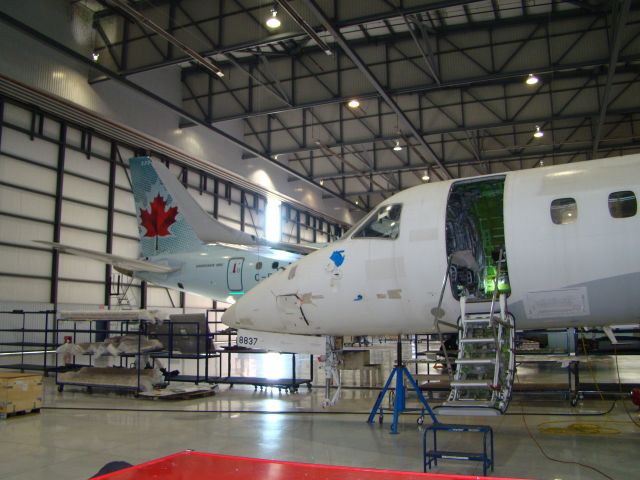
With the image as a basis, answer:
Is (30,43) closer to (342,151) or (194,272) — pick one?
(194,272)

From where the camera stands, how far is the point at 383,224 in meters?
9.49

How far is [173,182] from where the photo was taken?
22781 millimetres

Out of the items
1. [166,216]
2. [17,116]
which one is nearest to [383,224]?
[166,216]

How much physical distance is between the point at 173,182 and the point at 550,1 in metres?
18.4

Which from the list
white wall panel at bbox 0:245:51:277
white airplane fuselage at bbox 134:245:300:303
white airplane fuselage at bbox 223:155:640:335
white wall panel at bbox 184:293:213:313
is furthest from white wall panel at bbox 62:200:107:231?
white airplane fuselage at bbox 223:155:640:335

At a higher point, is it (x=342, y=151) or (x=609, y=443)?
(x=342, y=151)

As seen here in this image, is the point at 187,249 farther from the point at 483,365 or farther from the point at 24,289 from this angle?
the point at 483,365

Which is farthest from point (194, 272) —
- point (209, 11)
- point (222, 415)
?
point (209, 11)

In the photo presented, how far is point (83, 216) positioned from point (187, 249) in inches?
428

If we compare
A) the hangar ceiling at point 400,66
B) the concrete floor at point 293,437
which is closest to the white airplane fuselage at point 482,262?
the concrete floor at point 293,437

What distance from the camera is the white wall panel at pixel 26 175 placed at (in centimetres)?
2550

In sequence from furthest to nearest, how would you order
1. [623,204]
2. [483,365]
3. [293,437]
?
[293,437] < [483,365] < [623,204]

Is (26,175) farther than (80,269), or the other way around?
(80,269)

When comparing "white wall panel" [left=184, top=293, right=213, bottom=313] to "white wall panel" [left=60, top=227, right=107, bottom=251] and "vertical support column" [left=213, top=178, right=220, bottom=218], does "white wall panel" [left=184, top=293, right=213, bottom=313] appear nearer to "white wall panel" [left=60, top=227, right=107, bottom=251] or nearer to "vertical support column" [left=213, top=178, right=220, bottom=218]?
"vertical support column" [left=213, top=178, right=220, bottom=218]
